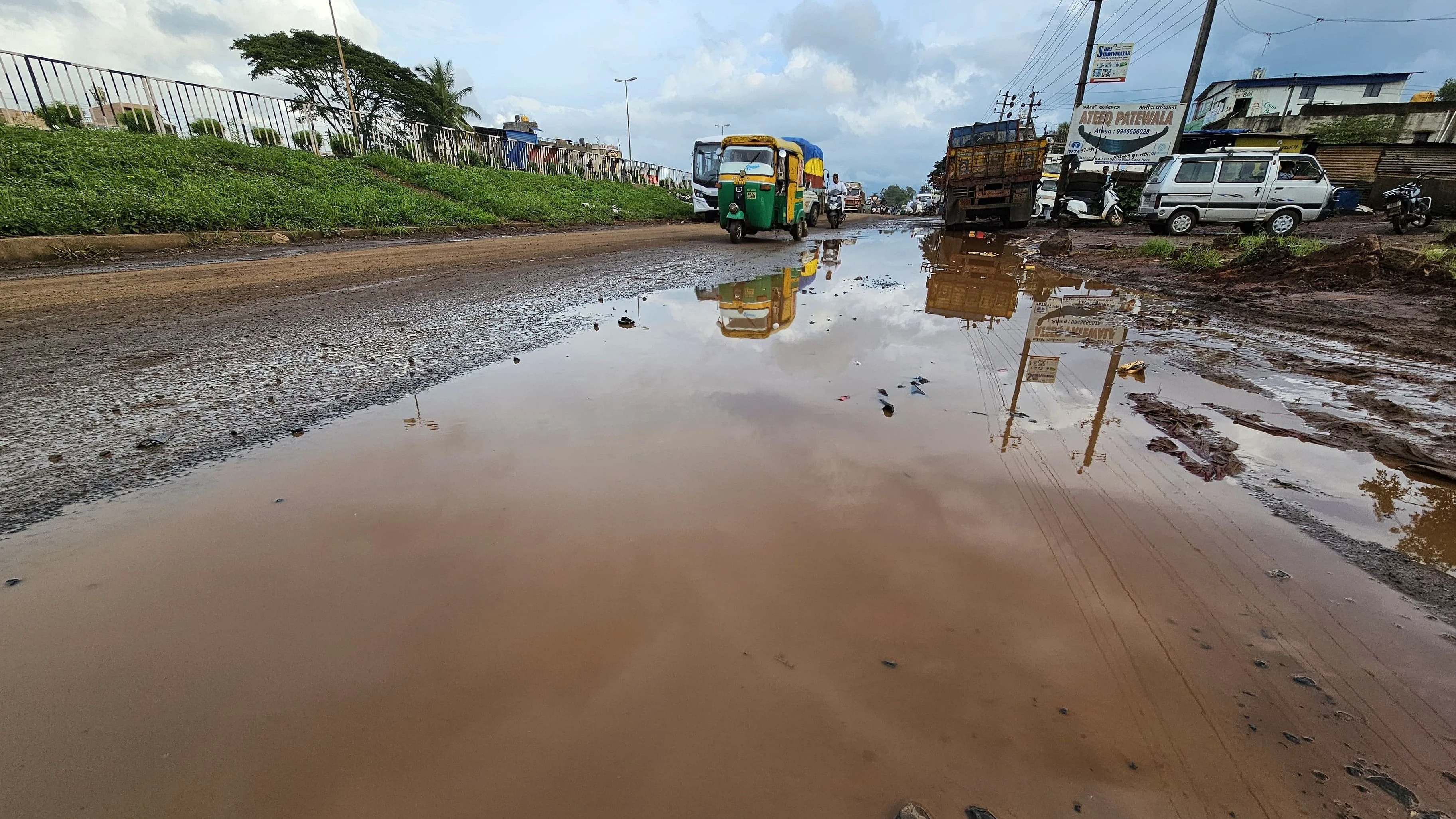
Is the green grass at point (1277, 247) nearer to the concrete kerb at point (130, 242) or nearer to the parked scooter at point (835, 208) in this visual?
the concrete kerb at point (130, 242)

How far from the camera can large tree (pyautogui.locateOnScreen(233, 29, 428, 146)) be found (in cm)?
2627

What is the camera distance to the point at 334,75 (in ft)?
92.3

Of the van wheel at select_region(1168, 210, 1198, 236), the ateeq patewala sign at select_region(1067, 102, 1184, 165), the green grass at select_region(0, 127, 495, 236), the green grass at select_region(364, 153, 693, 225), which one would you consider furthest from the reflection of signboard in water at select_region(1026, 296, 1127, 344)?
the ateeq patewala sign at select_region(1067, 102, 1184, 165)

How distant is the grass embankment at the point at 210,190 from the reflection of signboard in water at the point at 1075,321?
12.1m

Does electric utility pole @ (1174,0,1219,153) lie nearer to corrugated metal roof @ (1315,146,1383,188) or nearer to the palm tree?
corrugated metal roof @ (1315,146,1383,188)

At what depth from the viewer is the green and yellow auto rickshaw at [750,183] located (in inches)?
489

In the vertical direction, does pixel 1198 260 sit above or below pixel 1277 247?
below

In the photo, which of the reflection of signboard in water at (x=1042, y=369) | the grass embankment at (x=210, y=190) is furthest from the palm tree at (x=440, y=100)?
the reflection of signboard in water at (x=1042, y=369)

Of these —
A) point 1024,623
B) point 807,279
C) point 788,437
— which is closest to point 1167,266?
point 807,279

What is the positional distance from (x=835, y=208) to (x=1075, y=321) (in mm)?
18734

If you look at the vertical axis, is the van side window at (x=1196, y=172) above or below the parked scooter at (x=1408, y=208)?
above

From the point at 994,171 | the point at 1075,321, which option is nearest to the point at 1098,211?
the point at 994,171

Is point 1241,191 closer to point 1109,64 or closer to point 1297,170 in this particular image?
point 1297,170

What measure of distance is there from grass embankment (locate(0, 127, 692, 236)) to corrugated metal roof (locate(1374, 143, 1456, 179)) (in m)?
26.6
